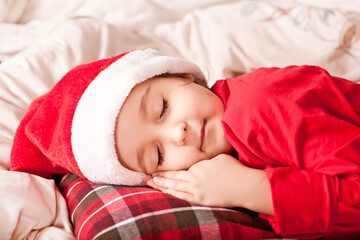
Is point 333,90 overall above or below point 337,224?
above

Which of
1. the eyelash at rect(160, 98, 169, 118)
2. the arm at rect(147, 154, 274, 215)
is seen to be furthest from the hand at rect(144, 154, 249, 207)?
the eyelash at rect(160, 98, 169, 118)

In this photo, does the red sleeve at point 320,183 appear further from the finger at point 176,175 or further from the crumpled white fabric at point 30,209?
the crumpled white fabric at point 30,209

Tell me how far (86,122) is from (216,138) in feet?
1.06

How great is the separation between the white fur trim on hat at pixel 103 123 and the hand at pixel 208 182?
0.28 ft

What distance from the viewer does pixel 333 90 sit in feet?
3.14

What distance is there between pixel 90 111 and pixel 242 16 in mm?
924

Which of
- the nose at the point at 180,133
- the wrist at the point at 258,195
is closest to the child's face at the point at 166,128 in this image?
the nose at the point at 180,133

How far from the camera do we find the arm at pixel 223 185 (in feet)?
2.83

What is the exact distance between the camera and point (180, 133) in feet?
3.10

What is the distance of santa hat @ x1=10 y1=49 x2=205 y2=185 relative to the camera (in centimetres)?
92

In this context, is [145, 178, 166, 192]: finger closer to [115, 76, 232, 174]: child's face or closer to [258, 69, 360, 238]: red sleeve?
[115, 76, 232, 174]: child's face

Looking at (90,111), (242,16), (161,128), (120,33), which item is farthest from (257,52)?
(90,111)

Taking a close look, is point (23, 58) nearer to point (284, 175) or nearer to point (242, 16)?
point (242, 16)

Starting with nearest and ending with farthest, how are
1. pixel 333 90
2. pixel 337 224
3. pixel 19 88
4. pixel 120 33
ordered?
pixel 337 224 < pixel 333 90 < pixel 19 88 < pixel 120 33
